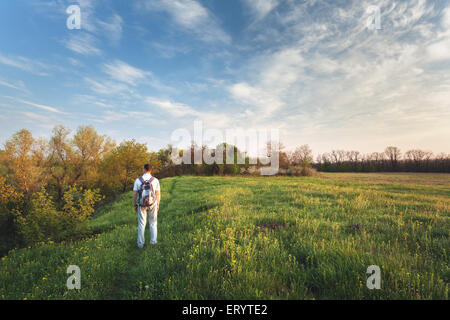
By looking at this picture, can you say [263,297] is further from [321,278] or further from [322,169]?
[322,169]

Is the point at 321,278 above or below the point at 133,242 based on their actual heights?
above

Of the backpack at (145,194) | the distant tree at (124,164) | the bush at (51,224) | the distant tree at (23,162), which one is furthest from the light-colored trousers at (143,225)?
the distant tree at (124,164)

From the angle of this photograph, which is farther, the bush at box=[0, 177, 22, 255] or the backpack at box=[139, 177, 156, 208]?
the bush at box=[0, 177, 22, 255]

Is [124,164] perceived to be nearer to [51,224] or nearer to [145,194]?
[51,224]

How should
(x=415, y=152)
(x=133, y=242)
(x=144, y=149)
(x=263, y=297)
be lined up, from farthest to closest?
1. (x=415, y=152)
2. (x=144, y=149)
3. (x=133, y=242)
4. (x=263, y=297)

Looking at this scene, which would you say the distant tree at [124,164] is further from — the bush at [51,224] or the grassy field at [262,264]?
the grassy field at [262,264]

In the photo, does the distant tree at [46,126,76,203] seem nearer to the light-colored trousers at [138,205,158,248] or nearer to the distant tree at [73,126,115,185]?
the distant tree at [73,126,115,185]

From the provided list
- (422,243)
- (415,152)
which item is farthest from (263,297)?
(415,152)

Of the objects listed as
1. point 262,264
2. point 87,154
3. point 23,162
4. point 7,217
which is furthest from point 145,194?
point 87,154

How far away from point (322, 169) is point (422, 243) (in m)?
94.2

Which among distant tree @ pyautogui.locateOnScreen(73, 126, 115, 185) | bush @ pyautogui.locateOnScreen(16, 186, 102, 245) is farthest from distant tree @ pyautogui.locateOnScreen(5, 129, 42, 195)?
bush @ pyautogui.locateOnScreen(16, 186, 102, 245)
